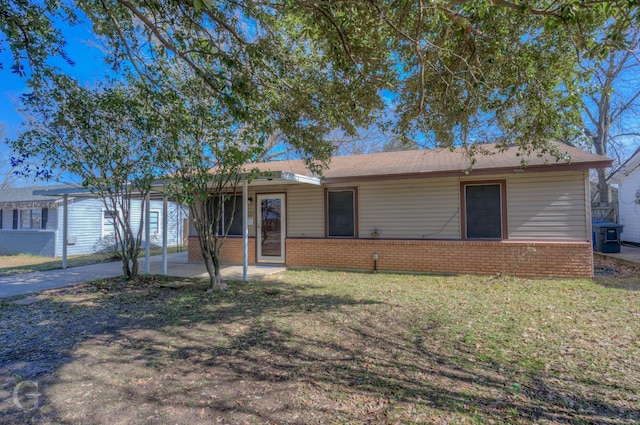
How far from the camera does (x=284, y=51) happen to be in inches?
232

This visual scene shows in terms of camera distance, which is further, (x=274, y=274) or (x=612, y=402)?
(x=274, y=274)

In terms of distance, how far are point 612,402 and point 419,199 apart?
6567 millimetres

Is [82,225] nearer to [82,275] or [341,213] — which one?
[82,275]

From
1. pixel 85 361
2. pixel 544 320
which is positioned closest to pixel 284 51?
pixel 85 361

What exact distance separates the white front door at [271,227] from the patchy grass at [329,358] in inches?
161

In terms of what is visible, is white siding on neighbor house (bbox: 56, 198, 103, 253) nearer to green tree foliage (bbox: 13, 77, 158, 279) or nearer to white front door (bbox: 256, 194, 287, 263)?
green tree foliage (bbox: 13, 77, 158, 279)

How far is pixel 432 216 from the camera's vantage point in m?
9.02

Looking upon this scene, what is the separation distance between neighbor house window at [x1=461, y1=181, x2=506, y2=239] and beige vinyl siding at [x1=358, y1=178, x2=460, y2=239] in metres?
0.23

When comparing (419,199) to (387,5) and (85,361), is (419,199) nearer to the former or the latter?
(387,5)

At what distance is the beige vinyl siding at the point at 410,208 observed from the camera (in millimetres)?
8867

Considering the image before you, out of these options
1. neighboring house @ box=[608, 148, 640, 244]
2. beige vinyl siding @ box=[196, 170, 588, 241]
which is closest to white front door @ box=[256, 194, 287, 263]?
beige vinyl siding @ box=[196, 170, 588, 241]

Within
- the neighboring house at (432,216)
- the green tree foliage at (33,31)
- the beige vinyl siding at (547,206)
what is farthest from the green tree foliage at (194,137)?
the beige vinyl siding at (547,206)

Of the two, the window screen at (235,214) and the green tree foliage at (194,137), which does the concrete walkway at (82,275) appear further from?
the green tree foliage at (194,137)

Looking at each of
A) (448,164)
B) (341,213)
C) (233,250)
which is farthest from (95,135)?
(448,164)
